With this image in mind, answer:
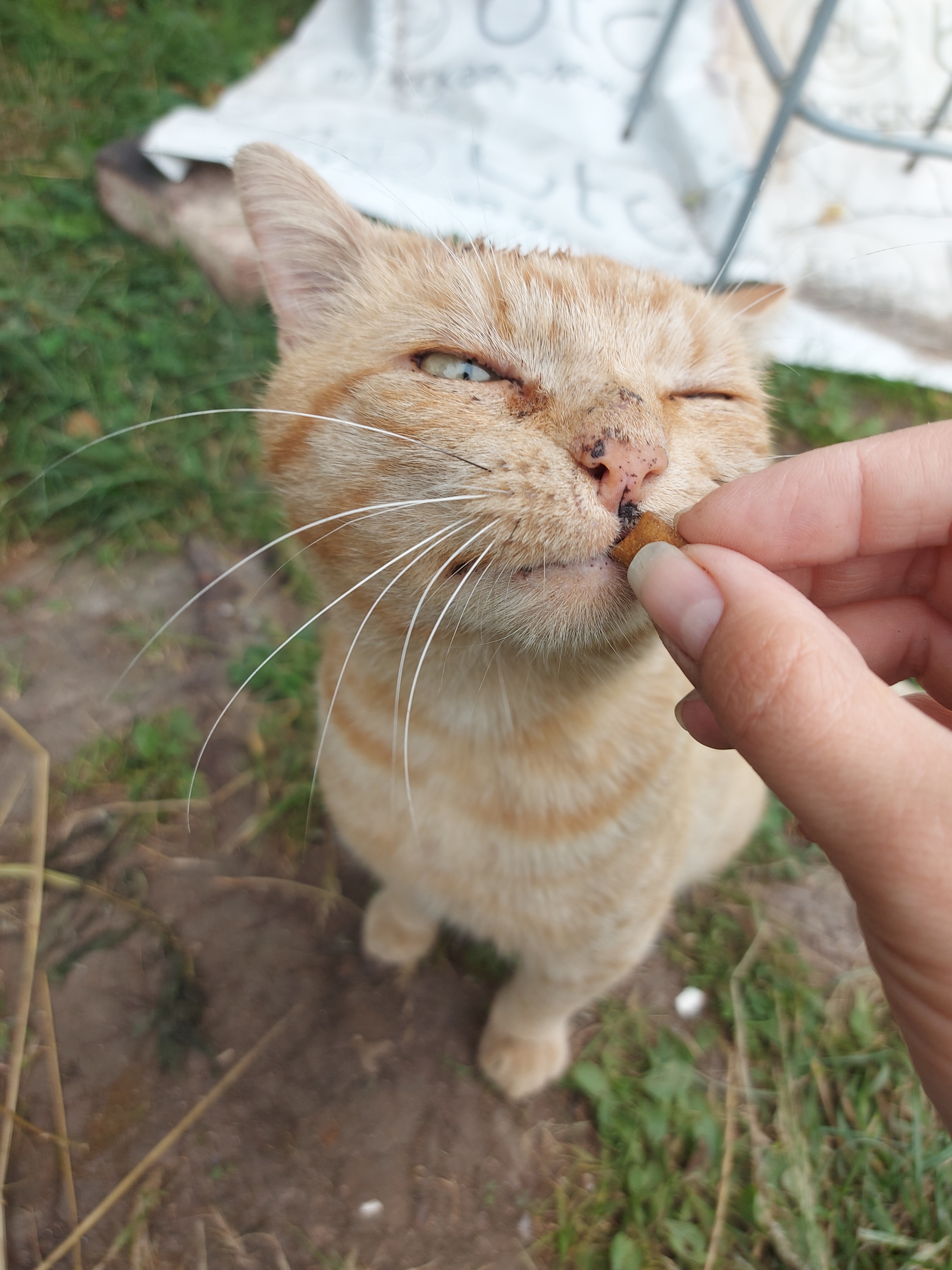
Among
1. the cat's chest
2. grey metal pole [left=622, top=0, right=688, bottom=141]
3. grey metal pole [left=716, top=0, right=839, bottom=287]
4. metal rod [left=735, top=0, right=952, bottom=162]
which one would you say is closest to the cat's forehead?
the cat's chest

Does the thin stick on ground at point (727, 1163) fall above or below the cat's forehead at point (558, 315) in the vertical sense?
below

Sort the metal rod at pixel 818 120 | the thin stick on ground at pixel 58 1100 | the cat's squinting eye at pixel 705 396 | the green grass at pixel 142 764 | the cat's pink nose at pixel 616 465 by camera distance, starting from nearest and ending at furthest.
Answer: the cat's pink nose at pixel 616 465
the cat's squinting eye at pixel 705 396
the thin stick on ground at pixel 58 1100
the green grass at pixel 142 764
the metal rod at pixel 818 120

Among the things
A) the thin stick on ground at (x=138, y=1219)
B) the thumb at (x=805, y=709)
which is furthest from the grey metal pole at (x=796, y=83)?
the thin stick on ground at (x=138, y=1219)

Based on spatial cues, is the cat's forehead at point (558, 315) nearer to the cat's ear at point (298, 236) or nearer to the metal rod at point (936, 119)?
the cat's ear at point (298, 236)

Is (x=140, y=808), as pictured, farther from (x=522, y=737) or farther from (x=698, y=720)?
(x=698, y=720)

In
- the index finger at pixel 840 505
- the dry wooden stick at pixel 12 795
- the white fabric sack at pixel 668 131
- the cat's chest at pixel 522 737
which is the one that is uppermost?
the white fabric sack at pixel 668 131

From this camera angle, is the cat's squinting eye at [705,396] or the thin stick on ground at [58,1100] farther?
the thin stick on ground at [58,1100]
